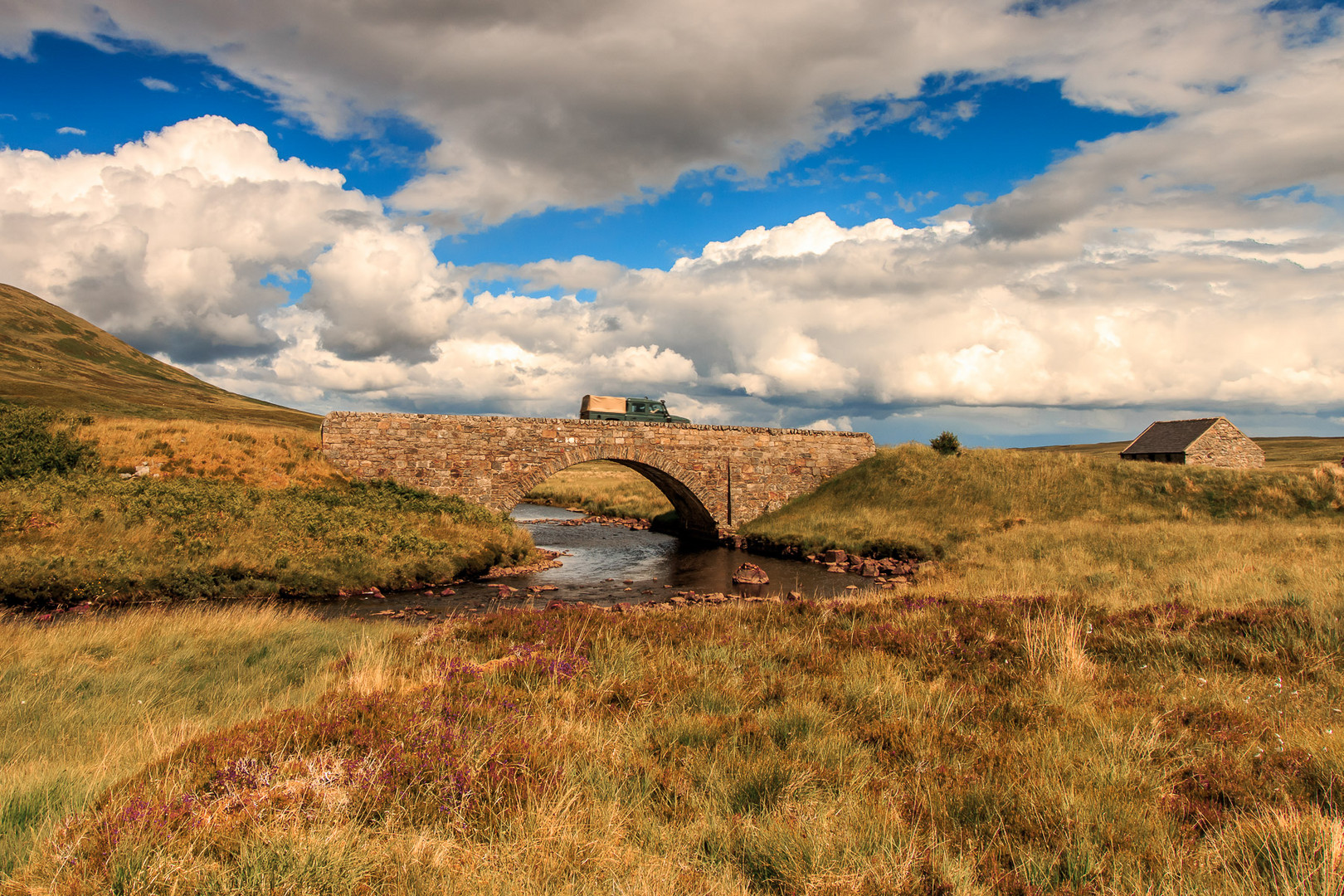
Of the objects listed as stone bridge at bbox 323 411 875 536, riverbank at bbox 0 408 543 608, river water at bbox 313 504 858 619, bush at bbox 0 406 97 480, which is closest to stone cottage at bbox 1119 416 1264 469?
stone bridge at bbox 323 411 875 536

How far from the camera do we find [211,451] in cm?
2294

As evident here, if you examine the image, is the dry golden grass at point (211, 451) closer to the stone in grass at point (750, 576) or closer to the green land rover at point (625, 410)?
the green land rover at point (625, 410)

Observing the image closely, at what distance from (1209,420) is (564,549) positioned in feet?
119

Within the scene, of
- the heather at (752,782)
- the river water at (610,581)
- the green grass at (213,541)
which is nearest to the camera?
the heather at (752,782)

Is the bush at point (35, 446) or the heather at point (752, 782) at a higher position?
the bush at point (35, 446)

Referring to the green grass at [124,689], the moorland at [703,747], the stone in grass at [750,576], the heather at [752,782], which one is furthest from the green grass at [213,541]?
the heather at [752,782]

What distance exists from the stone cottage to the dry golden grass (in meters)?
40.7

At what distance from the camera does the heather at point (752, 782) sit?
132 inches

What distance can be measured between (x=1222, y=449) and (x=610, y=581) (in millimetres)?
36060

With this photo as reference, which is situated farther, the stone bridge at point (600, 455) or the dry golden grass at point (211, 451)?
the stone bridge at point (600, 455)

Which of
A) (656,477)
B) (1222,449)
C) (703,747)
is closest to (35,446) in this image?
(656,477)

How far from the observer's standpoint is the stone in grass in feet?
70.3

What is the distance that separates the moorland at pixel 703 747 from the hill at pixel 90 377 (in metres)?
50.9

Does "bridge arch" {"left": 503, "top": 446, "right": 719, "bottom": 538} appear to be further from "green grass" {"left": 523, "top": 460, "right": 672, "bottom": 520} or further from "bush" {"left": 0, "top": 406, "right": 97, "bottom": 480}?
"bush" {"left": 0, "top": 406, "right": 97, "bottom": 480}
